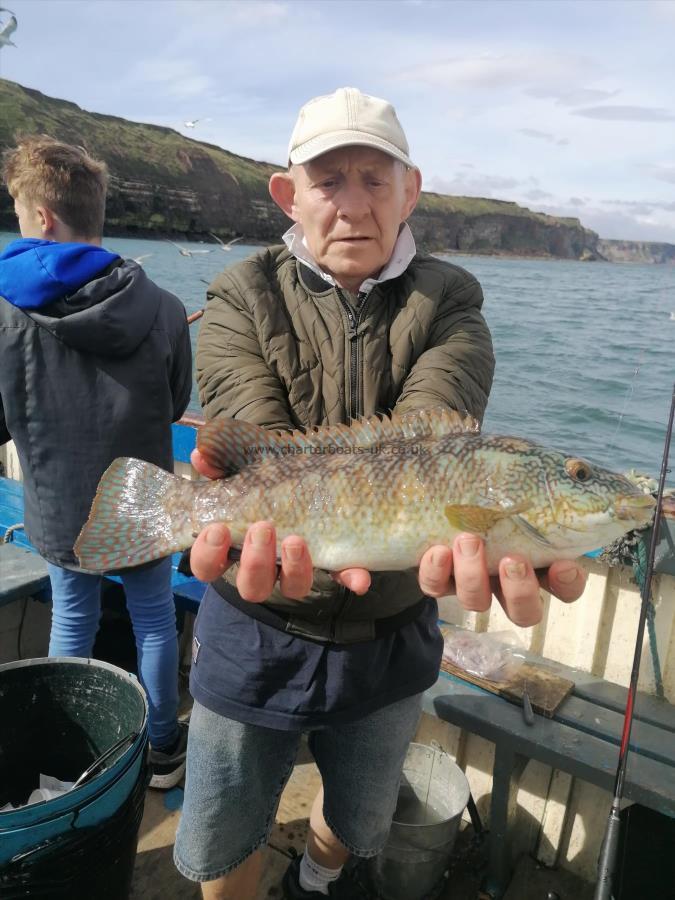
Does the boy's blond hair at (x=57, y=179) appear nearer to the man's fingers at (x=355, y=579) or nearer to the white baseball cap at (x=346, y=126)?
the white baseball cap at (x=346, y=126)

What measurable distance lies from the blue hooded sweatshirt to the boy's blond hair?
1.33 feet

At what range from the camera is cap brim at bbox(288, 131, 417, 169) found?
253cm

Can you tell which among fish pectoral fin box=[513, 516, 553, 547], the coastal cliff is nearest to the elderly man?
fish pectoral fin box=[513, 516, 553, 547]

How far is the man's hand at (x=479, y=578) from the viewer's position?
7.65 feet

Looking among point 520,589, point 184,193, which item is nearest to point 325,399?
point 520,589

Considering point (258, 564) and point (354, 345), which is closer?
point (258, 564)

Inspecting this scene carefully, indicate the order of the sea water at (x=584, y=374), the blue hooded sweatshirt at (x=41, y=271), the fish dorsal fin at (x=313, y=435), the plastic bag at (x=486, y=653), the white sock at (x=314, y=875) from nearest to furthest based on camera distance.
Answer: the fish dorsal fin at (x=313, y=435) → the white sock at (x=314, y=875) → the blue hooded sweatshirt at (x=41, y=271) → the plastic bag at (x=486, y=653) → the sea water at (x=584, y=374)

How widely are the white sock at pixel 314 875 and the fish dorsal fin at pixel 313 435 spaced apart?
2410 millimetres

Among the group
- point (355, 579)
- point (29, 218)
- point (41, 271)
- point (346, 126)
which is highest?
point (346, 126)

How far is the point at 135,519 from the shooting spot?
9.10ft

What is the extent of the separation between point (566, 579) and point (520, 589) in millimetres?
284

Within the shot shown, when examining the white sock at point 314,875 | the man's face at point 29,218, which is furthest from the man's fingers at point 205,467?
the man's face at point 29,218

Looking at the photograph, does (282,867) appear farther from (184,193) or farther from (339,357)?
(184,193)

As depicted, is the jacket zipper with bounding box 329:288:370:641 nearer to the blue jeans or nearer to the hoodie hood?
the hoodie hood
